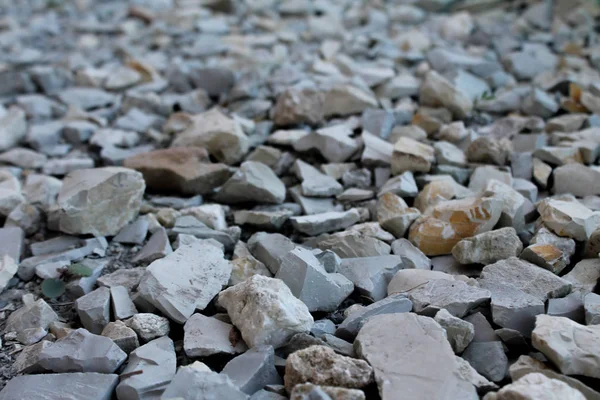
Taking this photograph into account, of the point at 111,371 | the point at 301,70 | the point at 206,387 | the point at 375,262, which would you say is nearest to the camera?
the point at 206,387

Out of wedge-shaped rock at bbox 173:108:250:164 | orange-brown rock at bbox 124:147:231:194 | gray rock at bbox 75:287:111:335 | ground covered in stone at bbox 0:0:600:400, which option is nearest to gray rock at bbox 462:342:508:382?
ground covered in stone at bbox 0:0:600:400

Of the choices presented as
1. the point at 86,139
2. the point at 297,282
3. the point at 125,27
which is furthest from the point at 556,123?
the point at 125,27

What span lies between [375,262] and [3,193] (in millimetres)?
1294

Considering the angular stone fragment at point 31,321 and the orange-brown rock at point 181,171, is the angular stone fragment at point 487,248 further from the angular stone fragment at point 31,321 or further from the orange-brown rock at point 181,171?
the angular stone fragment at point 31,321

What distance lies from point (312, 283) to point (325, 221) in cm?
40

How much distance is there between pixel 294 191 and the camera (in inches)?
84.1

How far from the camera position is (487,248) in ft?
5.47

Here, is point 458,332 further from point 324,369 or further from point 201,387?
point 201,387

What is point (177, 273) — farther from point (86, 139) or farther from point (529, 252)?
point (86, 139)

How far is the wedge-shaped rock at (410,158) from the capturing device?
2.15 m

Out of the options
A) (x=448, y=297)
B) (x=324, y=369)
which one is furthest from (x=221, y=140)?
(x=324, y=369)

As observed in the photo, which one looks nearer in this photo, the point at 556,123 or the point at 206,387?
the point at 206,387

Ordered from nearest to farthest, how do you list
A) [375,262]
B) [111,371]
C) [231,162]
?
[111,371] < [375,262] < [231,162]

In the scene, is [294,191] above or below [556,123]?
below
